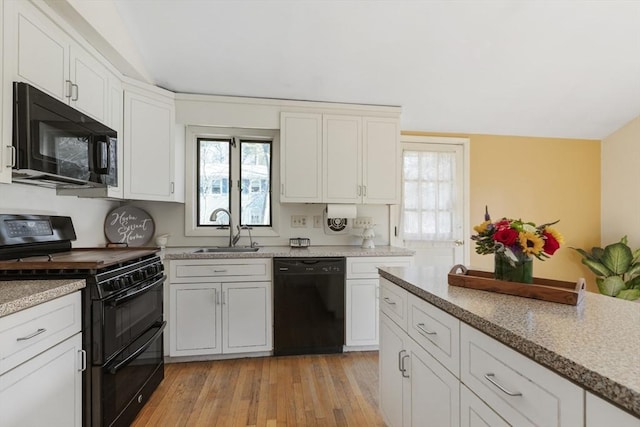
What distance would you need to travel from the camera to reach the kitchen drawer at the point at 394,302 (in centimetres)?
145

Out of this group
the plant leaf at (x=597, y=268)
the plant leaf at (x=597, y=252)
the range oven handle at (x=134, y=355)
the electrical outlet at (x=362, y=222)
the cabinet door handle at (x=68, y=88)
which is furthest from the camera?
the plant leaf at (x=597, y=252)

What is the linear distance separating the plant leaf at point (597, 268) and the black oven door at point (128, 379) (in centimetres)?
456

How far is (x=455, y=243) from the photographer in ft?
11.6

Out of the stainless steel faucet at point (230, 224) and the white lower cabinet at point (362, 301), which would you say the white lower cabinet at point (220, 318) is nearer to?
the stainless steel faucet at point (230, 224)

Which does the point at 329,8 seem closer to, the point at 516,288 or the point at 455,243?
the point at 516,288

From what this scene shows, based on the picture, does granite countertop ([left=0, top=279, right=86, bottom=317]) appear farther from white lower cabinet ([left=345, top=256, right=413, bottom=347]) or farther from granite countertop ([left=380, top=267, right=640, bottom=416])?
white lower cabinet ([left=345, top=256, right=413, bottom=347])

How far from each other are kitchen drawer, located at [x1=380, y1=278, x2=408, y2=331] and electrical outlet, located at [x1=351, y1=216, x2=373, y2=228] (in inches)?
61.2

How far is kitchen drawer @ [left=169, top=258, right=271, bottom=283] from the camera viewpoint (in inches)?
99.6

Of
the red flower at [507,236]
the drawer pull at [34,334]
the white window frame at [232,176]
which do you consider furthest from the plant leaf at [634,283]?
the drawer pull at [34,334]

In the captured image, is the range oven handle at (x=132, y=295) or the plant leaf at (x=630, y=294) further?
the plant leaf at (x=630, y=294)

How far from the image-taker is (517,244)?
111 centimetres

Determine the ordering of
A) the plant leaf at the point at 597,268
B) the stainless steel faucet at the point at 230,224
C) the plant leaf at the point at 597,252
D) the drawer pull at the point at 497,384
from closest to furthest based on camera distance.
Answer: the drawer pull at the point at 497,384 → the stainless steel faucet at the point at 230,224 → the plant leaf at the point at 597,268 → the plant leaf at the point at 597,252

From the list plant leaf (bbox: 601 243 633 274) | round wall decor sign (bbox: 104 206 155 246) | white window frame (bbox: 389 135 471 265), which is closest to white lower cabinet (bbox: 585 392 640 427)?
white window frame (bbox: 389 135 471 265)

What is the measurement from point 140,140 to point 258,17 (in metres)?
1.36
